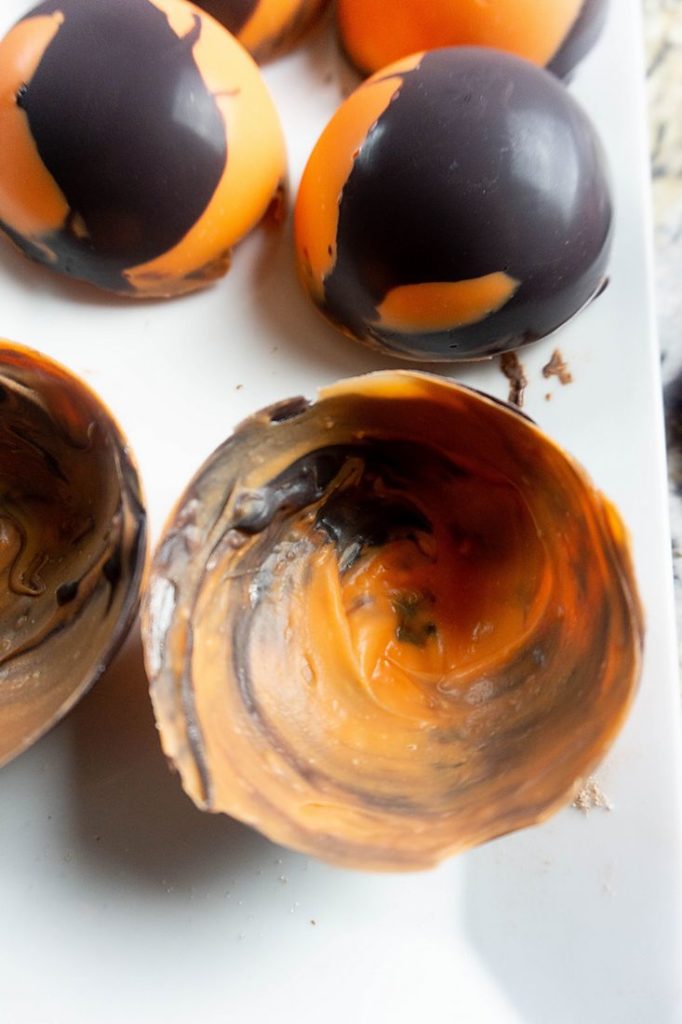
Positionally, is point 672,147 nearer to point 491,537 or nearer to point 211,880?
point 491,537

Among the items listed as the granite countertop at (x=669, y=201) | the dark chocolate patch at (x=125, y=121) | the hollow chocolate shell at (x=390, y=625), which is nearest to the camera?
the hollow chocolate shell at (x=390, y=625)

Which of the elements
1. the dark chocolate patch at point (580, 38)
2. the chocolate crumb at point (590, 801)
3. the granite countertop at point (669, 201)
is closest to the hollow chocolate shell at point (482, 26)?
the dark chocolate patch at point (580, 38)

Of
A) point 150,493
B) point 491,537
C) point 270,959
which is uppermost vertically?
point 491,537

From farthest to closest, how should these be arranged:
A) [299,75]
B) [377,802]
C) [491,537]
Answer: [299,75], [491,537], [377,802]

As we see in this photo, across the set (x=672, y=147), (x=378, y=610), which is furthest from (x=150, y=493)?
(x=672, y=147)

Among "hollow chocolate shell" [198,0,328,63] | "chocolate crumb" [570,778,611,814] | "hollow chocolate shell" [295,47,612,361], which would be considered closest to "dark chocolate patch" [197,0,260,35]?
"hollow chocolate shell" [198,0,328,63]

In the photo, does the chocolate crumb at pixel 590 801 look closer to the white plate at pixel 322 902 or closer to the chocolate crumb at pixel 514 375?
the white plate at pixel 322 902
